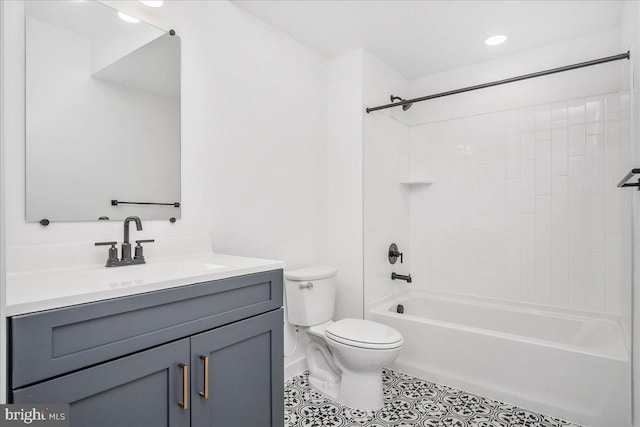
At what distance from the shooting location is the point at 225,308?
4.46 feet

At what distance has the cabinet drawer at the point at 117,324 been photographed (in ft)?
2.87

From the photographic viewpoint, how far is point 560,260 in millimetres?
2621

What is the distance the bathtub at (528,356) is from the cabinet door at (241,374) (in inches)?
48.7

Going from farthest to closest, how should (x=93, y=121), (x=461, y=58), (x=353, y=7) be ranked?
(x=461, y=58), (x=353, y=7), (x=93, y=121)

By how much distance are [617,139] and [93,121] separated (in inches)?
123

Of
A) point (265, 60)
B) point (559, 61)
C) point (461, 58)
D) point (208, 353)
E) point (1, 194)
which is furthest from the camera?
point (461, 58)

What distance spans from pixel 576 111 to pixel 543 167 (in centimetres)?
44

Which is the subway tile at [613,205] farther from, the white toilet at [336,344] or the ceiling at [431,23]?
the white toilet at [336,344]

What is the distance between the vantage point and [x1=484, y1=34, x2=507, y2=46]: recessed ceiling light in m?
2.52

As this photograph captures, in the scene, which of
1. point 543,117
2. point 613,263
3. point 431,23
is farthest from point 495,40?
point 613,263

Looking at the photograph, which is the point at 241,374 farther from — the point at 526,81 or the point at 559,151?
the point at 526,81

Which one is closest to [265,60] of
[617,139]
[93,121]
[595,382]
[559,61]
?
[93,121]

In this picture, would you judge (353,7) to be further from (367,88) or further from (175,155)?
(175,155)

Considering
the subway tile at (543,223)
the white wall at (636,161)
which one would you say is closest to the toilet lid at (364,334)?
the white wall at (636,161)
